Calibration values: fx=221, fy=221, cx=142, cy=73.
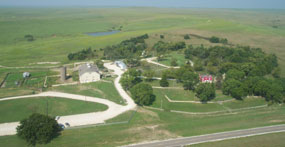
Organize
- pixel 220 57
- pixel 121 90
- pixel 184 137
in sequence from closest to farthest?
pixel 184 137, pixel 121 90, pixel 220 57

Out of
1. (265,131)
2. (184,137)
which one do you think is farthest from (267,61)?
(184,137)

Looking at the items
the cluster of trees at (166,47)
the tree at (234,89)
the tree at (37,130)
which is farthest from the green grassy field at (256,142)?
the cluster of trees at (166,47)

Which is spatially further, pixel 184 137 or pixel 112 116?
pixel 112 116

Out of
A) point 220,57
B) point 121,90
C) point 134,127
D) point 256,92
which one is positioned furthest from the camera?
point 220,57

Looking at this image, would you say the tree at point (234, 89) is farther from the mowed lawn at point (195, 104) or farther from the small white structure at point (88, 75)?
the small white structure at point (88, 75)

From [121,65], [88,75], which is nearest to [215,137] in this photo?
[88,75]

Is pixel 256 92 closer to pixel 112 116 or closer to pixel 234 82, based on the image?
pixel 234 82
